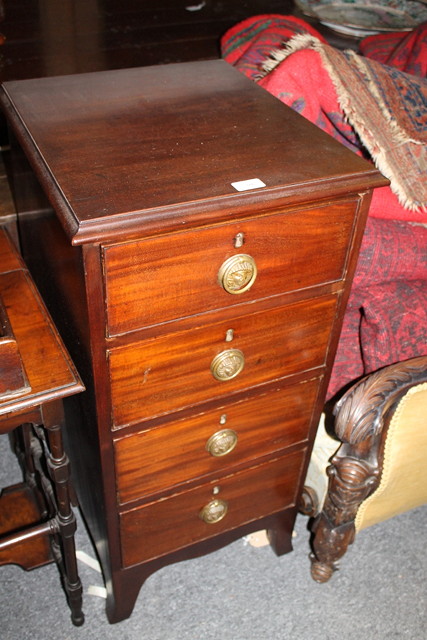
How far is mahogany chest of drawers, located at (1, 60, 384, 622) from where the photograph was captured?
82 cm

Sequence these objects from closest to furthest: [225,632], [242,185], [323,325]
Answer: [242,185] < [323,325] < [225,632]

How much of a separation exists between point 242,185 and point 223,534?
785mm

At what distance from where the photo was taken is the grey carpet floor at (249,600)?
1337mm

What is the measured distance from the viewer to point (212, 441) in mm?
1114

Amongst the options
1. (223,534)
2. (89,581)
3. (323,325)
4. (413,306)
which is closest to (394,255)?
(413,306)

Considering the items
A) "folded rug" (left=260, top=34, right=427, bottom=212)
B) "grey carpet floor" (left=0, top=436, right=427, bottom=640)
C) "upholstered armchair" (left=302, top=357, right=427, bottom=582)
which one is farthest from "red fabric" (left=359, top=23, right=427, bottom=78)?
"grey carpet floor" (left=0, top=436, right=427, bottom=640)

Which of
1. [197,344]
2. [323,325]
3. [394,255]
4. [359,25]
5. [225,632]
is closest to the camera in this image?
[197,344]

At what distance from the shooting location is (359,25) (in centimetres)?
160

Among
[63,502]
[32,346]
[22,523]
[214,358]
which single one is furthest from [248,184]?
[22,523]

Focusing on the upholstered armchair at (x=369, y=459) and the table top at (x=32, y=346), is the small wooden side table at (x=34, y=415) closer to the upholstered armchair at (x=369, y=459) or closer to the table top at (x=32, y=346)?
the table top at (x=32, y=346)

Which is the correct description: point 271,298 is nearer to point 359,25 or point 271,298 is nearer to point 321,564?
point 321,564

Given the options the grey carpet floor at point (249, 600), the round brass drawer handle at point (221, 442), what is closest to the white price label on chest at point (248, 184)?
the round brass drawer handle at point (221, 442)

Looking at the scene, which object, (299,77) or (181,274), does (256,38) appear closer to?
(299,77)

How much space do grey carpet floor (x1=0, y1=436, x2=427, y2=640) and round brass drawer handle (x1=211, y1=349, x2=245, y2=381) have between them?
640 millimetres
